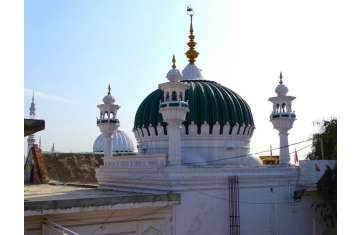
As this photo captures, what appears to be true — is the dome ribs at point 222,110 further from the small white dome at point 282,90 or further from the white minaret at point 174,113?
the white minaret at point 174,113

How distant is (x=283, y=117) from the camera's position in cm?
1156

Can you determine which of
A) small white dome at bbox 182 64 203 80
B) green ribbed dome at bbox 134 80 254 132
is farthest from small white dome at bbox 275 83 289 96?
small white dome at bbox 182 64 203 80

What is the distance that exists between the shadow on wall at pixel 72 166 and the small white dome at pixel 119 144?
3.68 feet

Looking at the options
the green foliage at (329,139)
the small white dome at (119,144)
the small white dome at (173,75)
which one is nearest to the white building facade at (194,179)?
the small white dome at (173,75)

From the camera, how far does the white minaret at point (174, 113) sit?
9344mm

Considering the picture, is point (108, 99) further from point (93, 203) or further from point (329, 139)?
point (329, 139)

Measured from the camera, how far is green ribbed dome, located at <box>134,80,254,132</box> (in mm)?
11367

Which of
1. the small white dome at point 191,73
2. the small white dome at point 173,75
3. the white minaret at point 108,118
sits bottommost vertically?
the white minaret at point 108,118

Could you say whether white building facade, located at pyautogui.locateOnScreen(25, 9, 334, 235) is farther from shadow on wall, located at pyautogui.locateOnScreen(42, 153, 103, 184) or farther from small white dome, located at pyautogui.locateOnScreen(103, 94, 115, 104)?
shadow on wall, located at pyautogui.locateOnScreen(42, 153, 103, 184)

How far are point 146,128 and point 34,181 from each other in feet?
23.7

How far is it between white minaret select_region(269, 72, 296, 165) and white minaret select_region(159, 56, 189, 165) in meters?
3.22

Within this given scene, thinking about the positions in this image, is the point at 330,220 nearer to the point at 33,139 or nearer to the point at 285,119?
the point at 285,119

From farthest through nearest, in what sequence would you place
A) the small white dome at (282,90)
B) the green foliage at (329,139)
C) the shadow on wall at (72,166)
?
the shadow on wall at (72,166), the green foliage at (329,139), the small white dome at (282,90)

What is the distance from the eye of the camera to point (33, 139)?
20094mm
